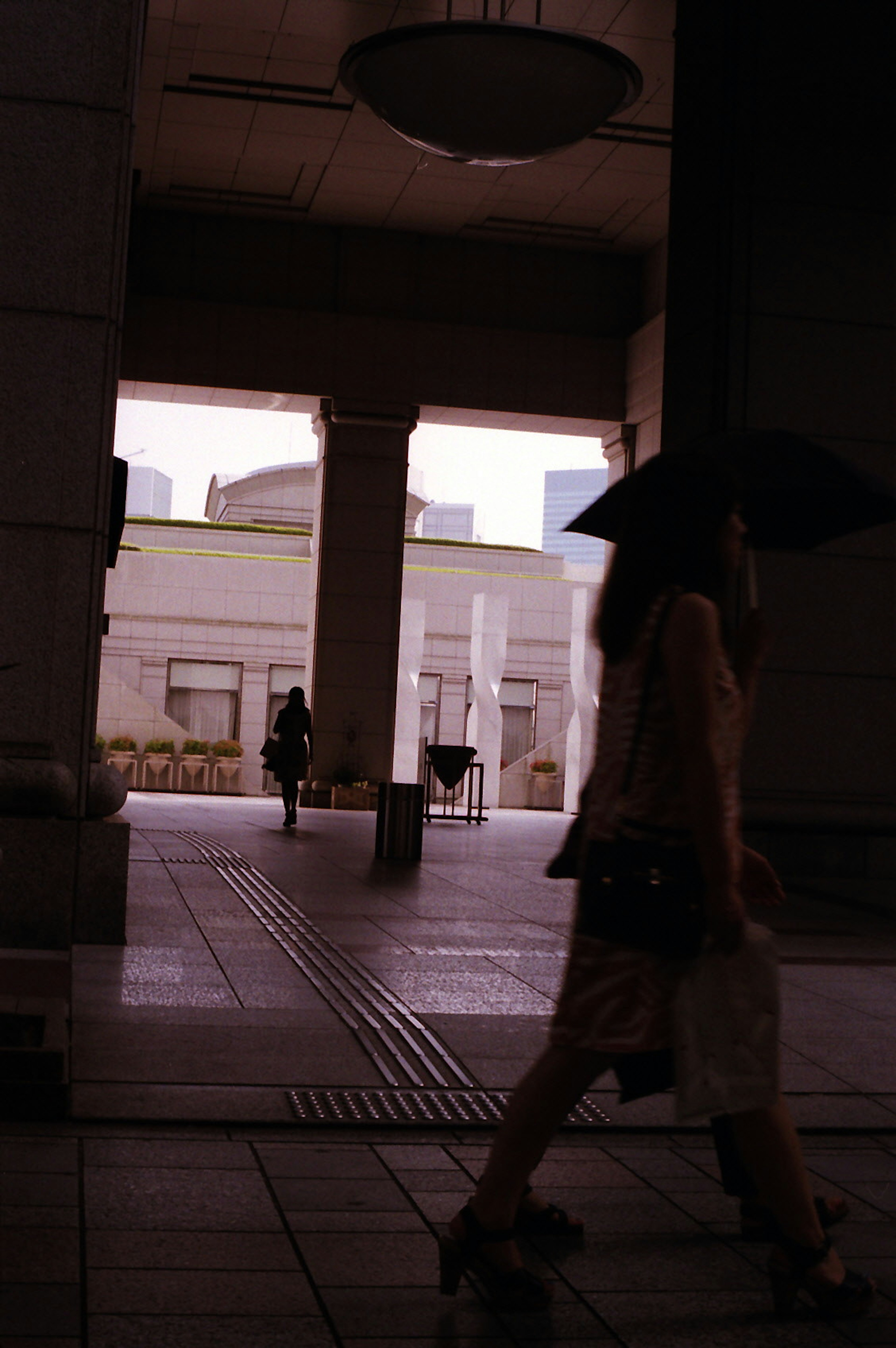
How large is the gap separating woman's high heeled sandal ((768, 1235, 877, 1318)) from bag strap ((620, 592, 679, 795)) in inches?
38.4

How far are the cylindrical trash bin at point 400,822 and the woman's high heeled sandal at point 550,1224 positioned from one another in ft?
32.1

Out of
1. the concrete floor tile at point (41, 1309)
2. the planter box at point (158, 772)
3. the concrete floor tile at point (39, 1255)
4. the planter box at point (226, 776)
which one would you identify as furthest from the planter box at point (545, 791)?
the concrete floor tile at point (41, 1309)

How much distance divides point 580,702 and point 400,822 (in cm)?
2069

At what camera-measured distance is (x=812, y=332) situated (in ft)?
37.8

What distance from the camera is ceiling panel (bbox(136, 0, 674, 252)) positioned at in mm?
17750

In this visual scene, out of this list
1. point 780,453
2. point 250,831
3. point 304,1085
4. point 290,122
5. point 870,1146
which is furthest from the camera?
point 290,122

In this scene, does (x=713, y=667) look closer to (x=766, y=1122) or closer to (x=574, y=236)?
(x=766, y=1122)

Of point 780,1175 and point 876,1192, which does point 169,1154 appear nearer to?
point 780,1175

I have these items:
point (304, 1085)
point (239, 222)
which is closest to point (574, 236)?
point (239, 222)

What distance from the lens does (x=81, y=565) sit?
7.20 meters

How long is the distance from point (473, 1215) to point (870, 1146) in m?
1.81

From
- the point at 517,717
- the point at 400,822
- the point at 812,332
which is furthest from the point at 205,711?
the point at 812,332

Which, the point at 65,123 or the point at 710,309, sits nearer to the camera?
the point at 65,123

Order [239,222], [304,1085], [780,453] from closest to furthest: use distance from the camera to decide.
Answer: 1. [780,453]
2. [304,1085]
3. [239,222]
